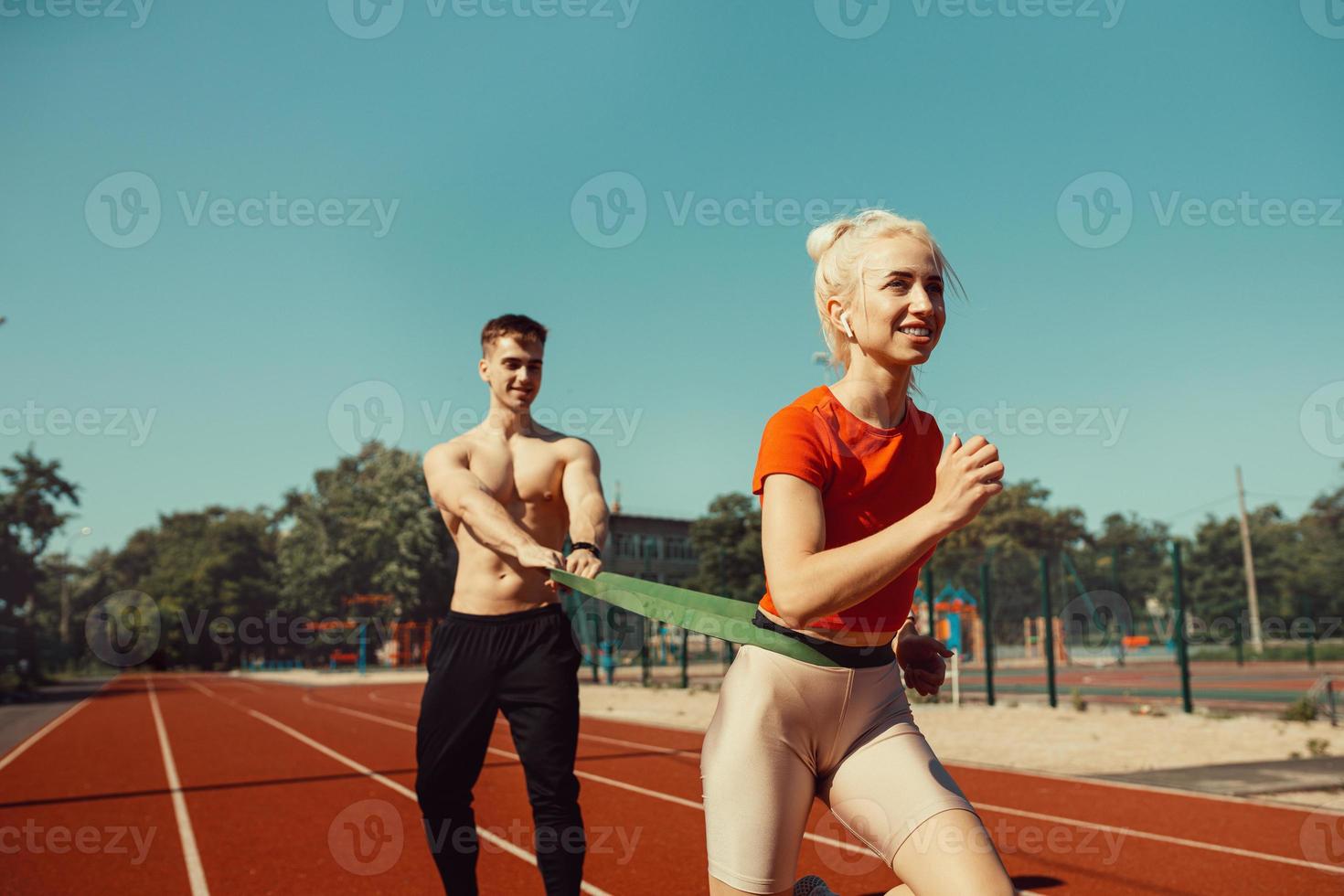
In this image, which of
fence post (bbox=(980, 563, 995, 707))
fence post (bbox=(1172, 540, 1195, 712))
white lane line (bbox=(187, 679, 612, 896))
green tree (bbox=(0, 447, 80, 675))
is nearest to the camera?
white lane line (bbox=(187, 679, 612, 896))

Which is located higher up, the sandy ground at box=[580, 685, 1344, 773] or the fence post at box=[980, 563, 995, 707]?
the fence post at box=[980, 563, 995, 707]

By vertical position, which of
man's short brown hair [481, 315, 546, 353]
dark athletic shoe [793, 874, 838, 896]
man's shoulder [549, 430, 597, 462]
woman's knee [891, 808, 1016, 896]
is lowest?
dark athletic shoe [793, 874, 838, 896]

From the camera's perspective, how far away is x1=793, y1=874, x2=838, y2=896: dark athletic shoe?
222 centimetres

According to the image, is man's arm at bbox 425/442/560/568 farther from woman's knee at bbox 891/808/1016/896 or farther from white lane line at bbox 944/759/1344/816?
white lane line at bbox 944/759/1344/816

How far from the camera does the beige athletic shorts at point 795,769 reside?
2012 mm

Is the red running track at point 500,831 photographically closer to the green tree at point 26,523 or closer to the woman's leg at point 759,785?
the woman's leg at point 759,785

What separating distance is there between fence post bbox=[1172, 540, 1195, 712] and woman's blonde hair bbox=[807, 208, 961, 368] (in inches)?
576

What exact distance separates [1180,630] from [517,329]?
14.8 meters

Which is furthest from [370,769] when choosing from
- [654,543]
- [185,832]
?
[654,543]

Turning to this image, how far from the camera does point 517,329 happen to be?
3.94 metres

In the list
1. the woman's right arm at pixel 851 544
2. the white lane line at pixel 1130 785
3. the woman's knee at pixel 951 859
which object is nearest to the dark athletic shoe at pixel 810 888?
the woman's knee at pixel 951 859

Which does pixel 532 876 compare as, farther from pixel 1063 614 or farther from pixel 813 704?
pixel 1063 614

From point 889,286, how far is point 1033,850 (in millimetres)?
6032

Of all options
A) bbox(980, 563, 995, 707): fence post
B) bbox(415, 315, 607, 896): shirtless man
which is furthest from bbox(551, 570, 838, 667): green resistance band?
bbox(980, 563, 995, 707): fence post
